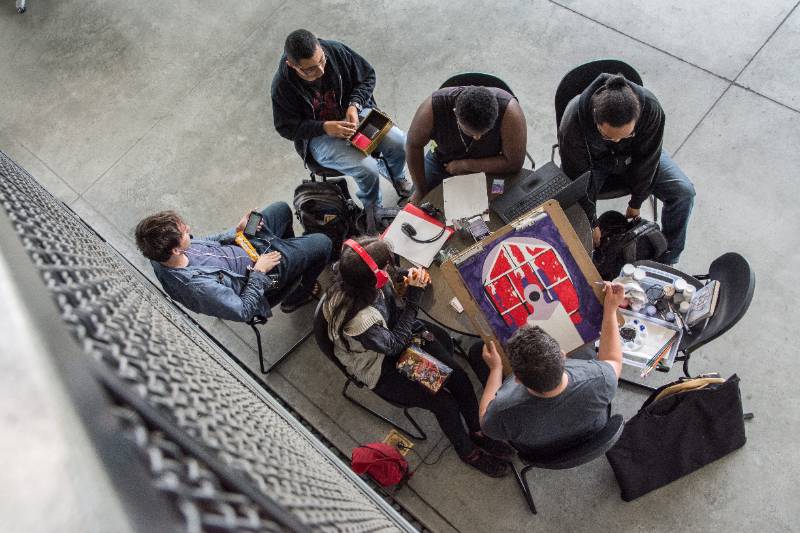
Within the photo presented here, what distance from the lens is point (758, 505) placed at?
10.2 feet

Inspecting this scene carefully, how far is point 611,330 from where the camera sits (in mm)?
2645

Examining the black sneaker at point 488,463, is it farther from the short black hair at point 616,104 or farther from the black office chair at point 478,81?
the black office chair at point 478,81

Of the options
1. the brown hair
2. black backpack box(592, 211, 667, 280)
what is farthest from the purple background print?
the brown hair

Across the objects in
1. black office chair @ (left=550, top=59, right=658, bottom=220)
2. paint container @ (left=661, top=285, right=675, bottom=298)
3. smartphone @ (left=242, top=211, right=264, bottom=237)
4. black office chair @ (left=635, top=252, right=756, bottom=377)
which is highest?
smartphone @ (left=242, top=211, right=264, bottom=237)

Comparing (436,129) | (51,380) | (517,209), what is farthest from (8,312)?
(436,129)

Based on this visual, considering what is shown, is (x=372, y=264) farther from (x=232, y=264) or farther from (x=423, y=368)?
(x=232, y=264)

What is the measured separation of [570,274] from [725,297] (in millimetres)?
762

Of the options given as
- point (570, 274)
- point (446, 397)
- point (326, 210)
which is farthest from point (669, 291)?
point (326, 210)

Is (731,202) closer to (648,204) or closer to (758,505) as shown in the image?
(648,204)

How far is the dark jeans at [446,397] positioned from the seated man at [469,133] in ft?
2.92

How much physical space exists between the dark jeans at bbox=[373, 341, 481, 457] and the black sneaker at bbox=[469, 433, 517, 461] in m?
0.05

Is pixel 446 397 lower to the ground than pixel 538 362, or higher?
lower

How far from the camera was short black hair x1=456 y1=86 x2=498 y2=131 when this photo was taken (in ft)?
9.69

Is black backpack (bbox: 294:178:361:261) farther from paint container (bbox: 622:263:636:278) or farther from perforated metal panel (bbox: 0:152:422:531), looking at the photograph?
perforated metal panel (bbox: 0:152:422:531)
